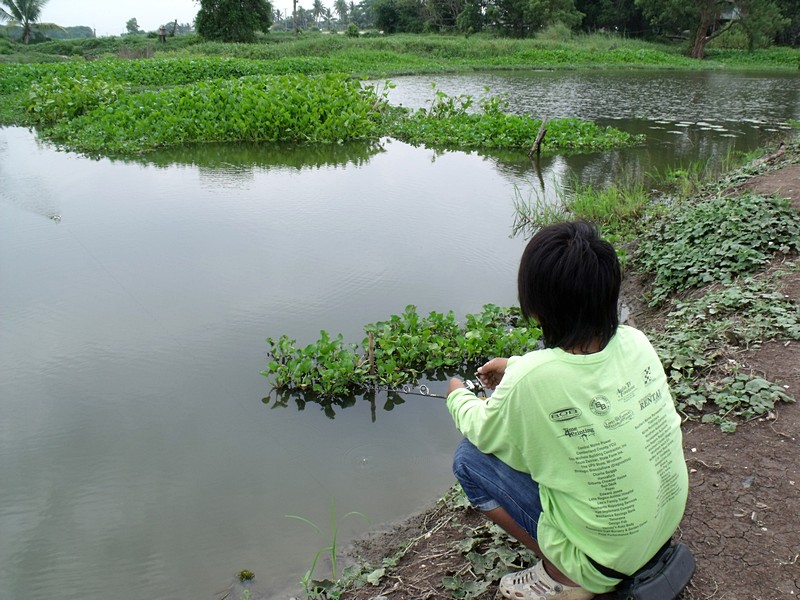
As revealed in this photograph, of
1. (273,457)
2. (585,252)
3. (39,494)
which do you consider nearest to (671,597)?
(585,252)

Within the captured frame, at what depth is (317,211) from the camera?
7289 millimetres

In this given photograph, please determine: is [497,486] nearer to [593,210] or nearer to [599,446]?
[599,446]

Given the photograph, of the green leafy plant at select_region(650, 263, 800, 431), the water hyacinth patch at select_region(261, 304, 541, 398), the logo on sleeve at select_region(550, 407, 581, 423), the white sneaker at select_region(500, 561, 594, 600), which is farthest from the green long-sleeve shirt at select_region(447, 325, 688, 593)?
the water hyacinth patch at select_region(261, 304, 541, 398)

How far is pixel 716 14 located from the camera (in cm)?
2831

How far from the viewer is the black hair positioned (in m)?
1.64

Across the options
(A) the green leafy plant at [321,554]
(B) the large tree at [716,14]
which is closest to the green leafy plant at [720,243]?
(A) the green leafy plant at [321,554]

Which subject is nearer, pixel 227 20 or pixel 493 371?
pixel 493 371

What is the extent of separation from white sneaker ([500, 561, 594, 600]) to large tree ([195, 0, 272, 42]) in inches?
1365

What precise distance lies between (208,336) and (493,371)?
2902mm

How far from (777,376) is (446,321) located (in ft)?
6.76

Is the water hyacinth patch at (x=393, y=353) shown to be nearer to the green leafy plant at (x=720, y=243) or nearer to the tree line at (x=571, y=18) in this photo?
the green leafy plant at (x=720, y=243)

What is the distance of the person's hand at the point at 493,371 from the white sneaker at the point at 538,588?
0.63 metres

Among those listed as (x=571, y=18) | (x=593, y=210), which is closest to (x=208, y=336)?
(x=593, y=210)

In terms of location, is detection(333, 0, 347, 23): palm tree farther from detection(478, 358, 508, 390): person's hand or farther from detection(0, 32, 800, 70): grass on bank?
detection(478, 358, 508, 390): person's hand
